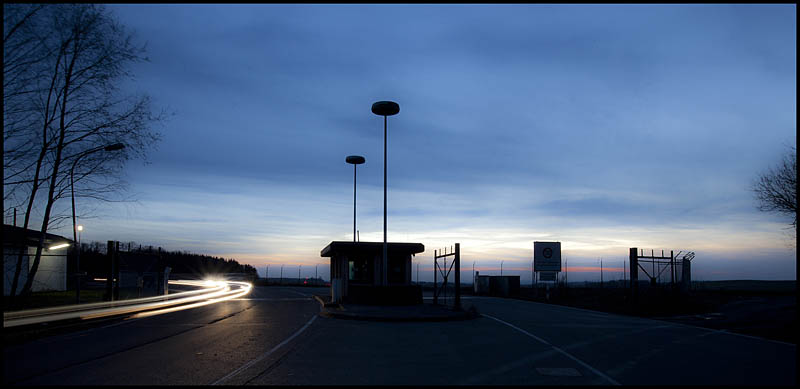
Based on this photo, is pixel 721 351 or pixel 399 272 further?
pixel 399 272

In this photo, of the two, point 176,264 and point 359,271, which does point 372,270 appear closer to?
point 359,271

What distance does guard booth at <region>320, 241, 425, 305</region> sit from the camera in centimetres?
2572

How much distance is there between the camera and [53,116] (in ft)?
55.3

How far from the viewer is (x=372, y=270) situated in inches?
1074

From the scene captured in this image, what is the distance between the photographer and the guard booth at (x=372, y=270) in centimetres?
2572

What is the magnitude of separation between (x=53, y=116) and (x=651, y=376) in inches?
714

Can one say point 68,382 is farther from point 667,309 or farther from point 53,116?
point 667,309

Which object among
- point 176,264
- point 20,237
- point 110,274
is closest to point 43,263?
point 20,237

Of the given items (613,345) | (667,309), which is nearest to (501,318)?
(613,345)

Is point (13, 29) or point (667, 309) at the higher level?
point (13, 29)

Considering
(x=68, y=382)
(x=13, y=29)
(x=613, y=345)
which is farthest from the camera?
(x=13, y=29)

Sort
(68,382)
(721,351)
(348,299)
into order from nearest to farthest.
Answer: (68,382)
(721,351)
(348,299)

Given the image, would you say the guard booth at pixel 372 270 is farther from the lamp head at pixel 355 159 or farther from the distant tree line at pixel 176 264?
the distant tree line at pixel 176 264

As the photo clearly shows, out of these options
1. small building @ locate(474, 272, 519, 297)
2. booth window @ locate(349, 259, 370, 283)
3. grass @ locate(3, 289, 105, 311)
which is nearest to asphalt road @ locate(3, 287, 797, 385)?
grass @ locate(3, 289, 105, 311)
